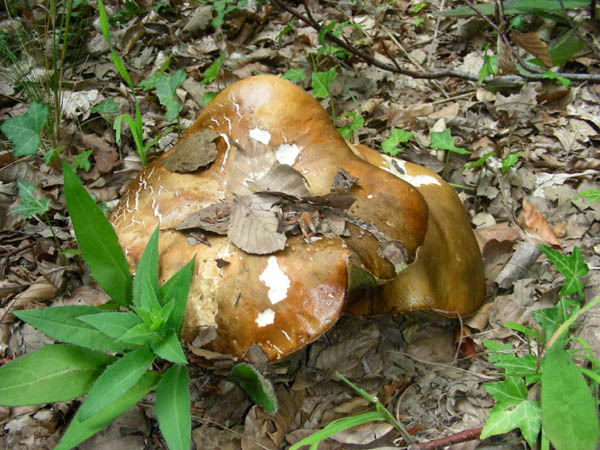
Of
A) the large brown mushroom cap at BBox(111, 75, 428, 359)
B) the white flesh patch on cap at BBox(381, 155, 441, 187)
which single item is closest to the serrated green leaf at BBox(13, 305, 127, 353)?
the large brown mushroom cap at BBox(111, 75, 428, 359)

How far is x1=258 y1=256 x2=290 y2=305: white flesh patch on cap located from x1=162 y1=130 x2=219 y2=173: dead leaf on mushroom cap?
75 cm

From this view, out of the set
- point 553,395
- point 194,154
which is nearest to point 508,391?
point 553,395

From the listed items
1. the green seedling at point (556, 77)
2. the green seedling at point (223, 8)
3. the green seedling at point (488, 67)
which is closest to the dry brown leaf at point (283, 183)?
the green seedling at point (488, 67)

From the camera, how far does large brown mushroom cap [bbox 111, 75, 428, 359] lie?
189cm

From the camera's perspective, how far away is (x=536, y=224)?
3016mm

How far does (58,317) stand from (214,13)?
3.90 metres

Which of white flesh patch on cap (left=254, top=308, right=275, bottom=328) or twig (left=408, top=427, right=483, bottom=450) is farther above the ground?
white flesh patch on cap (left=254, top=308, right=275, bottom=328)

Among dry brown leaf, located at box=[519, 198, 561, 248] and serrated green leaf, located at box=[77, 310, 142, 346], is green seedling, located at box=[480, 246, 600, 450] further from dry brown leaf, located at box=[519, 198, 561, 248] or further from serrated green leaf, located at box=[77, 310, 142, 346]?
serrated green leaf, located at box=[77, 310, 142, 346]

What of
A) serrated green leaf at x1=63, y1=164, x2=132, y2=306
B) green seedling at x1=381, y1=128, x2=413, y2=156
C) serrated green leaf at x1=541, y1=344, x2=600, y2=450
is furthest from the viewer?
green seedling at x1=381, y1=128, x2=413, y2=156

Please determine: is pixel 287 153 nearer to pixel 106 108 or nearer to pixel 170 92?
pixel 170 92

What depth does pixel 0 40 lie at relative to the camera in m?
3.99

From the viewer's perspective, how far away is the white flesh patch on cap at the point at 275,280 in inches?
74.8

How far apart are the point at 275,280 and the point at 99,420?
93cm

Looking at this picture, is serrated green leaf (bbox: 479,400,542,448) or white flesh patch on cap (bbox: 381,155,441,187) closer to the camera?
serrated green leaf (bbox: 479,400,542,448)
